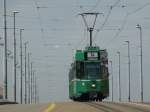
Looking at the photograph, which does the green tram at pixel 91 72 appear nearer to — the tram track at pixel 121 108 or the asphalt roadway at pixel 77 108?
the tram track at pixel 121 108

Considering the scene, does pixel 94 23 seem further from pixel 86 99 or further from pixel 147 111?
pixel 147 111

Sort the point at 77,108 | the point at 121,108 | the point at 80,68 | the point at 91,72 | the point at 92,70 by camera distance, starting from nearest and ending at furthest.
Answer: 1. the point at 77,108
2. the point at 121,108
3. the point at 80,68
4. the point at 92,70
5. the point at 91,72

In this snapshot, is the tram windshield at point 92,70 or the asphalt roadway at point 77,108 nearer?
the asphalt roadway at point 77,108

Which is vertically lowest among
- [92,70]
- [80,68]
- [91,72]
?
[91,72]

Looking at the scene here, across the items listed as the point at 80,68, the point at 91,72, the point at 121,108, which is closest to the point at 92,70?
the point at 91,72

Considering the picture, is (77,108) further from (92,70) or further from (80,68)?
(92,70)

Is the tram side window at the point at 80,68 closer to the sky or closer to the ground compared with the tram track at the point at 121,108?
closer to the sky

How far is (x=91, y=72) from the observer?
6775 centimetres

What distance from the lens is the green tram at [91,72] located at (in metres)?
66.8

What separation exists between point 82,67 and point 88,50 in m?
1.75

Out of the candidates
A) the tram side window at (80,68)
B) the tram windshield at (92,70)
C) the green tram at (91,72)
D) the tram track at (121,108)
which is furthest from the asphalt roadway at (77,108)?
the tram windshield at (92,70)

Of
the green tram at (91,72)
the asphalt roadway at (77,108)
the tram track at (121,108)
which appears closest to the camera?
the asphalt roadway at (77,108)

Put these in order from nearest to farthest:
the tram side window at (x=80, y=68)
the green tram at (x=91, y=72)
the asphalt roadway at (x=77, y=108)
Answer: the asphalt roadway at (x=77, y=108) → the tram side window at (x=80, y=68) → the green tram at (x=91, y=72)

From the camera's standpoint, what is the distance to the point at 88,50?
2625 inches
